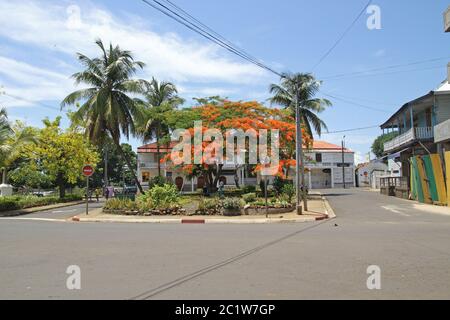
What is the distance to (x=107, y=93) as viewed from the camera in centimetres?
3094

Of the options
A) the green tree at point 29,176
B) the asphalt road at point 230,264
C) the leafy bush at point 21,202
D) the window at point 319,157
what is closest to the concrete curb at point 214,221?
the asphalt road at point 230,264

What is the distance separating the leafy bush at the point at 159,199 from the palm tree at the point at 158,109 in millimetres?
13440

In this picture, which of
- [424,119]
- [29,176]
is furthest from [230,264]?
[29,176]

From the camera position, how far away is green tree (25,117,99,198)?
34.8 metres

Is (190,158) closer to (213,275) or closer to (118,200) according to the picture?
(118,200)

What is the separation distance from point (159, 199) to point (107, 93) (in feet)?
38.5

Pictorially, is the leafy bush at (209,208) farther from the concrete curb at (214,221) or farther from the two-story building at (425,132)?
the two-story building at (425,132)

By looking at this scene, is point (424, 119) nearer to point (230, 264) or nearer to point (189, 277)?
point (230, 264)

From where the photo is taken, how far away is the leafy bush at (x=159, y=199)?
22453 mm

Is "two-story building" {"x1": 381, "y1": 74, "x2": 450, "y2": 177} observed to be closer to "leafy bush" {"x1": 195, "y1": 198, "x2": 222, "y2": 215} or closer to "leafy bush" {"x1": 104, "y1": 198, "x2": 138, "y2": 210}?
"leafy bush" {"x1": 195, "y1": 198, "x2": 222, "y2": 215}
